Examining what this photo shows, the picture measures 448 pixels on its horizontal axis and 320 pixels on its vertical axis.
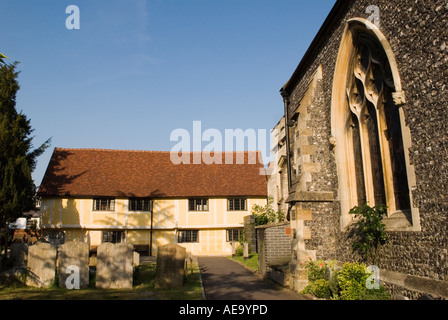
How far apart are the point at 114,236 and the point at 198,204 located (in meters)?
6.92

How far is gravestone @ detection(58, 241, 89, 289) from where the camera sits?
1202 cm

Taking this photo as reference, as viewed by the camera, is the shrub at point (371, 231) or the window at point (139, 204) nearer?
the shrub at point (371, 231)

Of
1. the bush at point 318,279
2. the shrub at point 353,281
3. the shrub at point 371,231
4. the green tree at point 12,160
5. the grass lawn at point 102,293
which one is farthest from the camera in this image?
the green tree at point 12,160

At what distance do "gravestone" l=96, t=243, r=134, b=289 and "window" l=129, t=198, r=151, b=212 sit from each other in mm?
16753

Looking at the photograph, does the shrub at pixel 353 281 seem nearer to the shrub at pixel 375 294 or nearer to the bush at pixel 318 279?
the shrub at pixel 375 294

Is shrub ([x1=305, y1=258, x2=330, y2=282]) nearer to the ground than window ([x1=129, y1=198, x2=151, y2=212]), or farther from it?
A: nearer to the ground

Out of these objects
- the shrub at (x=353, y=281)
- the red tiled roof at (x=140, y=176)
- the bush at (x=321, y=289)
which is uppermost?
the red tiled roof at (x=140, y=176)

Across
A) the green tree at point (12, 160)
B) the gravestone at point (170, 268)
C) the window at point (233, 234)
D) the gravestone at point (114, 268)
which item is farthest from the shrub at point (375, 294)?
the window at point (233, 234)

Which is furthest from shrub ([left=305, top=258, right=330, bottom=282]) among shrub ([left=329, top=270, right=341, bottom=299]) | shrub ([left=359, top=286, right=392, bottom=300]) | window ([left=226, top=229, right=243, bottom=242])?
window ([left=226, top=229, right=243, bottom=242])

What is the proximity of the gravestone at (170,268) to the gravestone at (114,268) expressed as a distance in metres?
0.98

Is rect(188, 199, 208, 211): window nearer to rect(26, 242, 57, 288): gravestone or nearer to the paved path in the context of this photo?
the paved path

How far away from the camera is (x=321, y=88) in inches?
462

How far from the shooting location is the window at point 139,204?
28625mm

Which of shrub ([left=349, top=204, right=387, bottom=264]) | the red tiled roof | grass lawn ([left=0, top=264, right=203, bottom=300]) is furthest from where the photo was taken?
the red tiled roof
